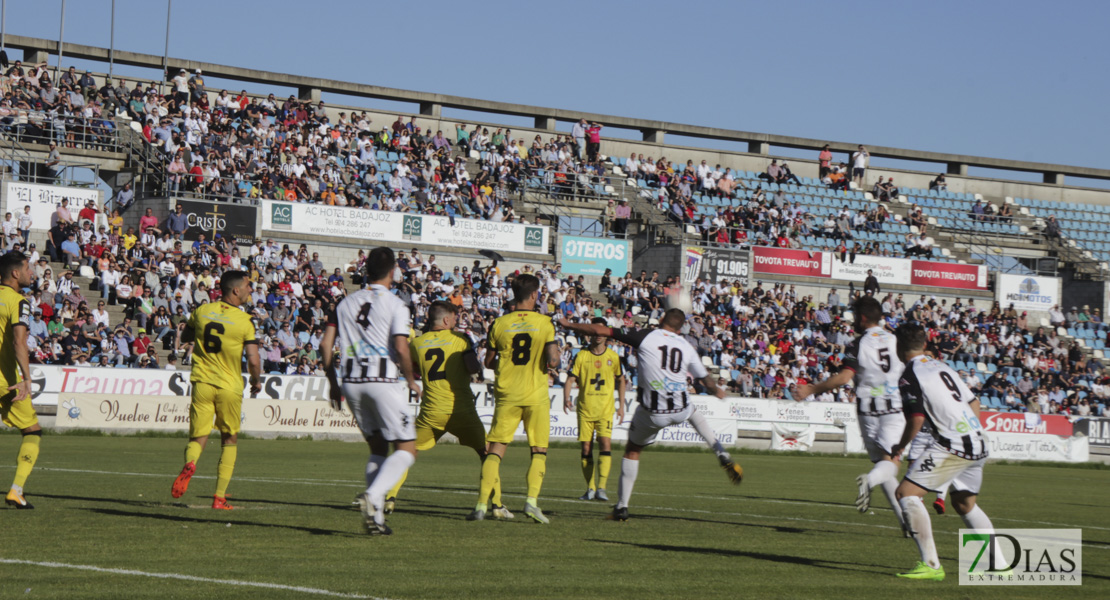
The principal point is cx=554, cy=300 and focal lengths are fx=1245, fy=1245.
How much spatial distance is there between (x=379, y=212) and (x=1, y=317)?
2937cm

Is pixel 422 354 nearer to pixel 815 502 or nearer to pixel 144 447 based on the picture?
pixel 815 502

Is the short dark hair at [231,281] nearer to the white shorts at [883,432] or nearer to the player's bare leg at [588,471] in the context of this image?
the player's bare leg at [588,471]

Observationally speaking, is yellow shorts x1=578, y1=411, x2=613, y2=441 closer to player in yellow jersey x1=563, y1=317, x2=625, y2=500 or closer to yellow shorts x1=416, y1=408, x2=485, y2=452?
player in yellow jersey x1=563, y1=317, x2=625, y2=500

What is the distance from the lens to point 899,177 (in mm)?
59781

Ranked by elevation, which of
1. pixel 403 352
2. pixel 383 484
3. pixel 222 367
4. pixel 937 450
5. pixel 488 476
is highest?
pixel 403 352

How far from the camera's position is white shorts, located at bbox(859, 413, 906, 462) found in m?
12.8

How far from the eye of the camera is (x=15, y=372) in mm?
12094

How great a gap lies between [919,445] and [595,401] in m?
7.13

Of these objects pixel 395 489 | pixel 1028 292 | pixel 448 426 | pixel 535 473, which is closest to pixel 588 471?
pixel 535 473

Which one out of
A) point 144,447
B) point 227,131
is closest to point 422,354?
point 144,447

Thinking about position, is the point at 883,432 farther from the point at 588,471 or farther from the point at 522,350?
the point at 588,471

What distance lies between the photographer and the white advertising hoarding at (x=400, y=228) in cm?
3972

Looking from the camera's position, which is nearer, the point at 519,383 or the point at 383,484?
the point at 383,484

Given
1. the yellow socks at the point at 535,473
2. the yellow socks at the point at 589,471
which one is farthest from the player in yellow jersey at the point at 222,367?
the yellow socks at the point at 589,471
